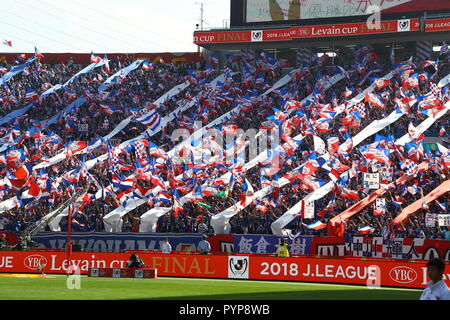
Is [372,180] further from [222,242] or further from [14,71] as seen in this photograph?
[14,71]

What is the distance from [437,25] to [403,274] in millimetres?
36146

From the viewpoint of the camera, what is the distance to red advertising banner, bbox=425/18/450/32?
212ft

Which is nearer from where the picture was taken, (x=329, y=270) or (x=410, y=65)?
(x=329, y=270)

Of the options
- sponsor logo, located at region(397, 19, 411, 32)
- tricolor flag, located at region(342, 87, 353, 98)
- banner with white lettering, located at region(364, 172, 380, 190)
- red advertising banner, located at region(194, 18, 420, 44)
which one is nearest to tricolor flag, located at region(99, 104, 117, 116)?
red advertising banner, located at region(194, 18, 420, 44)

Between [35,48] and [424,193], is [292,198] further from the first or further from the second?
[35,48]

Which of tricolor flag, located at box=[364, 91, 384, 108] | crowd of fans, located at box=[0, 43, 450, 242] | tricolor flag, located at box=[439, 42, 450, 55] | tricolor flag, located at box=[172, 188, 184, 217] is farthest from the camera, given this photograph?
tricolor flag, located at box=[439, 42, 450, 55]

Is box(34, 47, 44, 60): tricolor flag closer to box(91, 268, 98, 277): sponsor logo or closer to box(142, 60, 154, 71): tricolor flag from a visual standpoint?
box(142, 60, 154, 71): tricolor flag

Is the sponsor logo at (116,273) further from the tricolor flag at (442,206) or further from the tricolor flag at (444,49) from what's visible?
the tricolor flag at (444,49)

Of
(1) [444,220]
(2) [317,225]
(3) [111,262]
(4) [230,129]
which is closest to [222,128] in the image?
(4) [230,129]

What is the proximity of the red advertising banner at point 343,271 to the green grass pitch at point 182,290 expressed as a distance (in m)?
1.01

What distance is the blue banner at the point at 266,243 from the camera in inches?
1694

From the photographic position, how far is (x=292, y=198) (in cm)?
4744
